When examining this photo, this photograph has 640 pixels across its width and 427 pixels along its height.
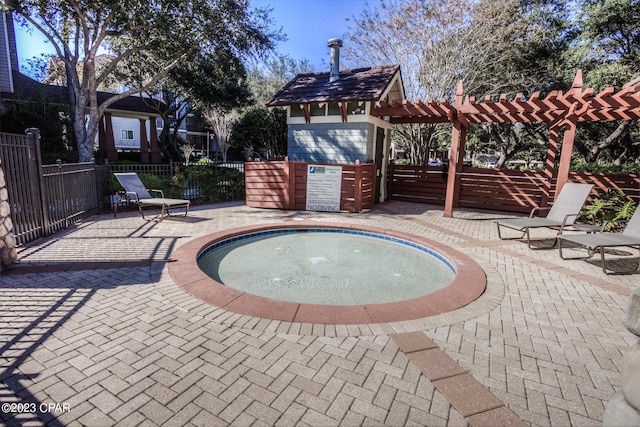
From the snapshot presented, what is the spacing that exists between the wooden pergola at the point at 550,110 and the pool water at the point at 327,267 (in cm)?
386

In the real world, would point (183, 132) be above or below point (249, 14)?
below

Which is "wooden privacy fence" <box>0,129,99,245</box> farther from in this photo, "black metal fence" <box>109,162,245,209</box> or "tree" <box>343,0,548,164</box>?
"tree" <box>343,0,548,164</box>

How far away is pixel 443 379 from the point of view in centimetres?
221

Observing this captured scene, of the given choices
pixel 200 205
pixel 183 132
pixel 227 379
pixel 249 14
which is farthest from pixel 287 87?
pixel 183 132

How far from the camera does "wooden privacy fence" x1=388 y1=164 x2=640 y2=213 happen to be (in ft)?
28.5

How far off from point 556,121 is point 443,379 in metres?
10.2

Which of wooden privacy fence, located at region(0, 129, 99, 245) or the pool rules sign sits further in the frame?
the pool rules sign

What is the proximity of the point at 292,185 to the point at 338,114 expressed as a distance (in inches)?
111

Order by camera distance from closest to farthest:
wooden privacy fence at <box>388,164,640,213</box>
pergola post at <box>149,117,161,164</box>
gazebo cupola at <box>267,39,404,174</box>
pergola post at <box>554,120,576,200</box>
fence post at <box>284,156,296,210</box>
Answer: pergola post at <box>554,120,576,200</box> < wooden privacy fence at <box>388,164,640,213</box> < fence post at <box>284,156,296,210</box> < gazebo cupola at <box>267,39,404,174</box> < pergola post at <box>149,117,161,164</box>

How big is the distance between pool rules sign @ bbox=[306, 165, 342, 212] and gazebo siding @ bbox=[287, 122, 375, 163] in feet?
4.29

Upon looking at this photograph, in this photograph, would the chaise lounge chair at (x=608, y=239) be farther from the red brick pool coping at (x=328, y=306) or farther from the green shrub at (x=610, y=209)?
the green shrub at (x=610, y=209)

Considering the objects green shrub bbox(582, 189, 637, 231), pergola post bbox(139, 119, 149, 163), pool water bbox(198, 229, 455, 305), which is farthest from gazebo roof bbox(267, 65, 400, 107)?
pergola post bbox(139, 119, 149, 163)

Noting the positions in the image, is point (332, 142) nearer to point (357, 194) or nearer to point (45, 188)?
point (357, 194)

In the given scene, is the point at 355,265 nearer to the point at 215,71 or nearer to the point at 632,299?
the point at 632,299
